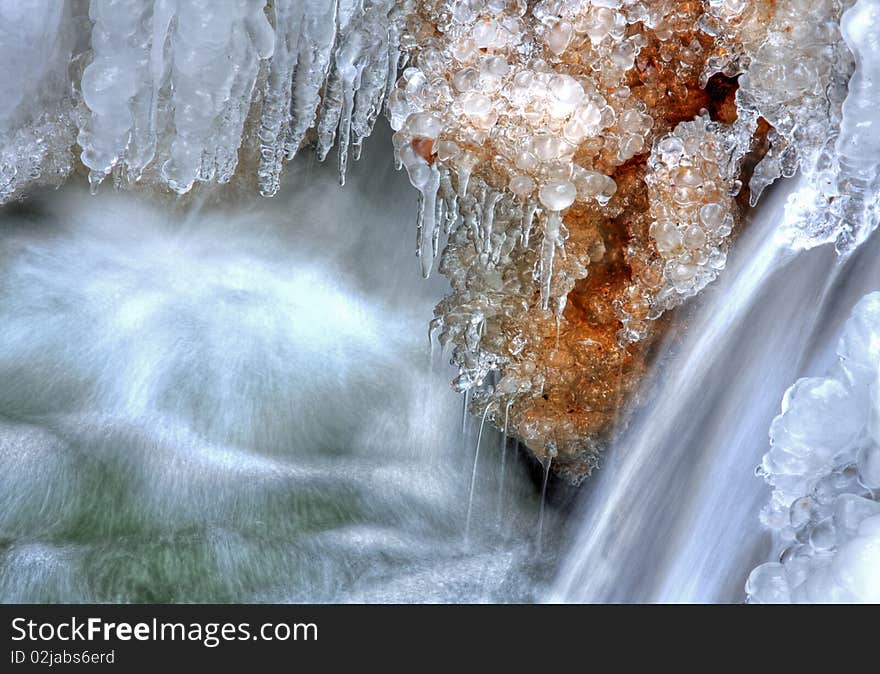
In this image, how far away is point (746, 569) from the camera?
2010 millimetres

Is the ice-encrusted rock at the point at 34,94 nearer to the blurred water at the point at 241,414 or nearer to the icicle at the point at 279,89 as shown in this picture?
the blurred water at the point at 241,414

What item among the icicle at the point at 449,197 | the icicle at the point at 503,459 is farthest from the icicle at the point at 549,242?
the icicle at the point at 503,459

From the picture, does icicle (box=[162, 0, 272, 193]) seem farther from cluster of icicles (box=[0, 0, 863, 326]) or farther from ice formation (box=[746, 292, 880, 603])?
ice formation (box=[746, 292, 880, 603])

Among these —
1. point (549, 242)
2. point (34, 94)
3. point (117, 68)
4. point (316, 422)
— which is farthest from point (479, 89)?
point (34, 94)

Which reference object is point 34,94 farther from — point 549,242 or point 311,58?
point 549,242

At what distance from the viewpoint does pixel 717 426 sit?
7.51 feet

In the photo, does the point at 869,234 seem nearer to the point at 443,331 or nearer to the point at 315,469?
the point at 443,331

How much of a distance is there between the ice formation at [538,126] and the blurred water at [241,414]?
1.31 feet

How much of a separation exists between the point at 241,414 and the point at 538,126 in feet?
4.33

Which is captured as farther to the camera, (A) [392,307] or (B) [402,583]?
(A) [392,307]

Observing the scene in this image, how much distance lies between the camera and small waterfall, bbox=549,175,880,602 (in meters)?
2.06

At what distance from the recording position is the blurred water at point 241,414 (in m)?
2.48
